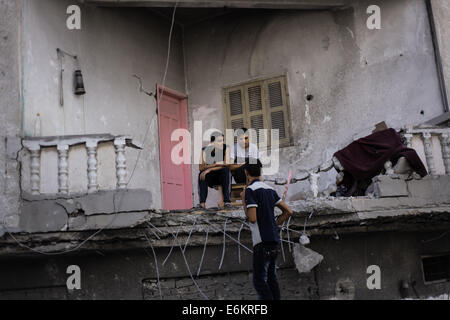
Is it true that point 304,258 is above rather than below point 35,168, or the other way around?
below

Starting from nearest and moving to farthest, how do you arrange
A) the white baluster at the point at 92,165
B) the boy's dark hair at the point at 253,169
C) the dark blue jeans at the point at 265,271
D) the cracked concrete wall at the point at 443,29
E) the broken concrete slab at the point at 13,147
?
the dark blue jeans at the point at 265,271 < the boy's dark hair at the point at 253,169 < the white baluster at the point at 92,165 < the broken concrete slab at the point at 13,147 < the cracked concrete wall at the point at 443,29

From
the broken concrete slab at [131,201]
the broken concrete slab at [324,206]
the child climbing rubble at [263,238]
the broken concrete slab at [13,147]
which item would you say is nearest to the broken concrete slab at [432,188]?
the broken concrete slab at [324,206]

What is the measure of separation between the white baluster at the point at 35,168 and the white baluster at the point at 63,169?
0.85 ft

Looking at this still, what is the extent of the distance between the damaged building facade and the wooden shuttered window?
2 centimetres

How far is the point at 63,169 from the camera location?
261 inches

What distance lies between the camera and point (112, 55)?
880 cm

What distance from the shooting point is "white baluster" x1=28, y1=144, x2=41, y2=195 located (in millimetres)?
6656

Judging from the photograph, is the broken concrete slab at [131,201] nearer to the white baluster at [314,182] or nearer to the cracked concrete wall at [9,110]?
the cracked concrete wall at [9,110]

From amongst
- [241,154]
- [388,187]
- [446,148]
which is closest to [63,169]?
[241,154]

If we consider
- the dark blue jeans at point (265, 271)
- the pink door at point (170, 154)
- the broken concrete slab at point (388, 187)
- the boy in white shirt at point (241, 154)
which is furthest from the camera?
the pink door at point (170, 154)

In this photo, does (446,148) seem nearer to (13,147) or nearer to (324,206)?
(324,206)

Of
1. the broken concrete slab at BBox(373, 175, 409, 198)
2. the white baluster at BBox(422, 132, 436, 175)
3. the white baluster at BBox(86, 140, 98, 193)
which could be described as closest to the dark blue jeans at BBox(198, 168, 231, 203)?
the white baluster at BBox(86, 140, 98, 193)

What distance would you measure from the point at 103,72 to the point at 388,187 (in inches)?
176

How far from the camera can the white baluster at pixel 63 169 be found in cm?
661
